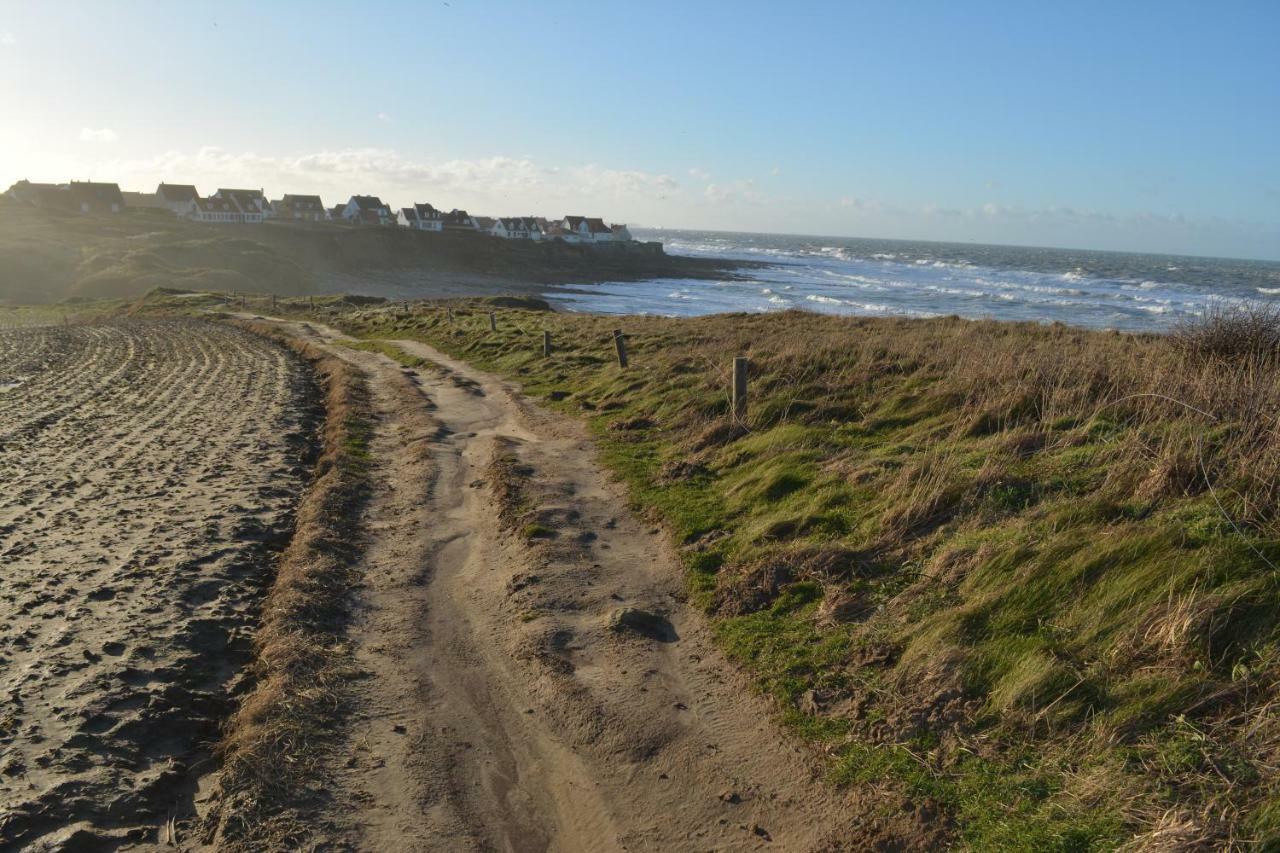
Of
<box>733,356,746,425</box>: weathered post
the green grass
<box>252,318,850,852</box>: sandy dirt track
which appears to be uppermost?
<box>733,356,746,425</box>: weathered post

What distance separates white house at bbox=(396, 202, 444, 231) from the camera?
13975 cm

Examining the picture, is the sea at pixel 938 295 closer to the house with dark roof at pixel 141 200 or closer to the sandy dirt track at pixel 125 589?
the sandy dirt track at pixel 125 589

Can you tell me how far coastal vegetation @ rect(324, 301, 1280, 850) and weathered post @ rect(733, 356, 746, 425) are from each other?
52 cm

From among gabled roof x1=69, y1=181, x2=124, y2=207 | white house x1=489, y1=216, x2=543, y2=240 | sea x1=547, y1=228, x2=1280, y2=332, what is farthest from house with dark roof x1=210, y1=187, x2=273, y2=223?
sea x1=547, y1=228, x2=1280, y2=332

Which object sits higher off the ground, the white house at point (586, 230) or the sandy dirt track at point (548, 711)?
the white house at point (586, 230)

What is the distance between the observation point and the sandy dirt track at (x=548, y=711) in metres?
5.63

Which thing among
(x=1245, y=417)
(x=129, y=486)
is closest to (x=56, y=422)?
(x=129, y=486)

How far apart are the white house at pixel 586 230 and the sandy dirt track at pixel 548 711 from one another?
150m

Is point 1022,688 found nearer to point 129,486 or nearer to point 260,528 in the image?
point 260,528

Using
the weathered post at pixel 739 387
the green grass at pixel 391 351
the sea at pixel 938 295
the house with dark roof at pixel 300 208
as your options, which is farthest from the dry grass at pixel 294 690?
the house with dark roof at pixel 300 208

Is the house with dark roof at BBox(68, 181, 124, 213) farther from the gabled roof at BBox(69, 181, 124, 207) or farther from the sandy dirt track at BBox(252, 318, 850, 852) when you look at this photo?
the sandy dirt track at BBox(252, 318, 850, 852)

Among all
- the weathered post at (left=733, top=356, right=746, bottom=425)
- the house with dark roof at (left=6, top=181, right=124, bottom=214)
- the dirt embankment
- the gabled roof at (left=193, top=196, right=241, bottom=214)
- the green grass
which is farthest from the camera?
the gabled roof at (left=193, top=196, right=241, bottom=214)

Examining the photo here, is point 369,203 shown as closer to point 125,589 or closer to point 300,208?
point 300,208

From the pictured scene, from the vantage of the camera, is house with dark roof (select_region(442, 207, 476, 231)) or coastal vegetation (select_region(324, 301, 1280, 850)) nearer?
coastal vegetation (select_region(324, 301, 1280, 850))
